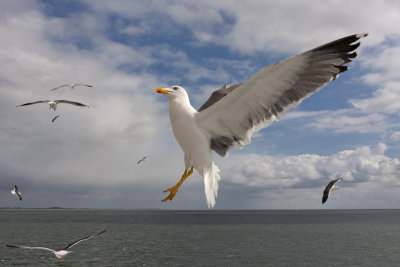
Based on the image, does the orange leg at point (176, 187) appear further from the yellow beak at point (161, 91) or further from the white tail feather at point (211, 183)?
the yellow beak at point (161, 91)

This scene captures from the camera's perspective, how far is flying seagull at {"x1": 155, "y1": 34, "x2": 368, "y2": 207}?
3.75 metres

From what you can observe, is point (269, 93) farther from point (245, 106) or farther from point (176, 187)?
point (176, 187)

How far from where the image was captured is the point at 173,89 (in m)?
3.79

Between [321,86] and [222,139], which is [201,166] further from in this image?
[321,86]

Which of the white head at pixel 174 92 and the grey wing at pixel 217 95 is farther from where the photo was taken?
the grey wing at pixel 217 95

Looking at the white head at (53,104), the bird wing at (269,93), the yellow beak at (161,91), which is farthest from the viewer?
the white head at (53,104)

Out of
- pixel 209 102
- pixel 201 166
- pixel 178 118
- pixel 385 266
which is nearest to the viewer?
pixel 178 118

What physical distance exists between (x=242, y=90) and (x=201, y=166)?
1.12 metres

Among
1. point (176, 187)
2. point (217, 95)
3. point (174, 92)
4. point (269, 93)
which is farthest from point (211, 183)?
point (217, 95)

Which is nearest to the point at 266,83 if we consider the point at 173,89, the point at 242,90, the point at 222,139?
the point at 242,90

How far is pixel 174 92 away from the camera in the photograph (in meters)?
3.75

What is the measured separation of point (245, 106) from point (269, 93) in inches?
14.8

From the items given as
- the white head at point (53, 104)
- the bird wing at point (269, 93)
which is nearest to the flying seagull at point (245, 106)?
the bird wing at point (269, 93)

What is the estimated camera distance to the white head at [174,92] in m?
3.71
